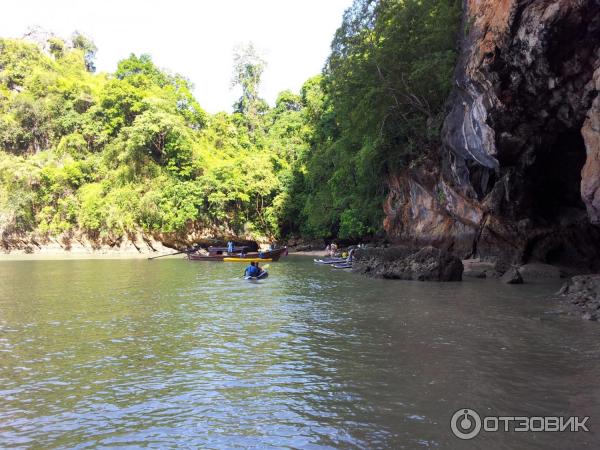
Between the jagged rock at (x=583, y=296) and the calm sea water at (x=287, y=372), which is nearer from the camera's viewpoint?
the calm sea water at (x=287, y=372)

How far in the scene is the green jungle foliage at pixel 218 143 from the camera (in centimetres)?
2264

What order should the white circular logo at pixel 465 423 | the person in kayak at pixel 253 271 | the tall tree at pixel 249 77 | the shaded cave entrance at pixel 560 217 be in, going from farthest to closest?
the tall tree at pixel 249 77 < the person in kayak at pixel 253 271 < the shaded cave entrance at pixel 560 217 < the white circular logo at pixel 465 423

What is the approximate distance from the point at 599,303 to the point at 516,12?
7.68 metres

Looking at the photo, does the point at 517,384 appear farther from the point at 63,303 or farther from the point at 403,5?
the point at 403,5

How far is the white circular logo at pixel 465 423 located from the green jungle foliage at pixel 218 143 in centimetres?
1687

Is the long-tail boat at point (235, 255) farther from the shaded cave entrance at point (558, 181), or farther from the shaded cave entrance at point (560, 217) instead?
the shaded cave entrance at point (558, 181)

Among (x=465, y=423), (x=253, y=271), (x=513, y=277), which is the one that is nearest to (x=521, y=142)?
(x=513, y=277)

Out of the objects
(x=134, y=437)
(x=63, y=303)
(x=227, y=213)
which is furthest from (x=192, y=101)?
(x=134, y=437)

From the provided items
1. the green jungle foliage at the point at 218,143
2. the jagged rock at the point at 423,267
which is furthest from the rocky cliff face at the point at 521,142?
the green jungle foliage at the point at 218,143

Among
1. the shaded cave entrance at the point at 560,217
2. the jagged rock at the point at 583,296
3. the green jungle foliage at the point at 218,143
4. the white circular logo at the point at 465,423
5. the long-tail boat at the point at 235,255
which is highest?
the green jungle foliage at the point at 218,143

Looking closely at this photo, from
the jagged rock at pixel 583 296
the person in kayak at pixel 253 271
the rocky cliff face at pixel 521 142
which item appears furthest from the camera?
the person in kayak at pixel 253 271

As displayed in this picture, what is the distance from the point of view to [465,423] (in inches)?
211

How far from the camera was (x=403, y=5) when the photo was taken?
21.2 meters

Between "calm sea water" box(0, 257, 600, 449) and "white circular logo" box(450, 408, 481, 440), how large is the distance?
93mm
